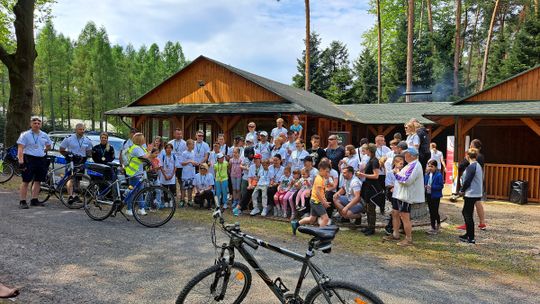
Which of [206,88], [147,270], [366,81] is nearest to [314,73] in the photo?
[366,81]

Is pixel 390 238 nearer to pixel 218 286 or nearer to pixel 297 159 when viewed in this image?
pixel 297 159

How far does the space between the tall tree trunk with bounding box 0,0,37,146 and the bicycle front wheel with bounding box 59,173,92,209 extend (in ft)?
19.8

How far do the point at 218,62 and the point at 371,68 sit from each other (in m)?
22.4

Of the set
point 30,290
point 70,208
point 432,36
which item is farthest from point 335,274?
point 432,36

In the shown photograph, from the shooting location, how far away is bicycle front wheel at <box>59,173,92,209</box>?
827 cm

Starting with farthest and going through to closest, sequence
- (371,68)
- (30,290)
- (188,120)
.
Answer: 1. (371,68)
2. (188,120)
3. (30,290)

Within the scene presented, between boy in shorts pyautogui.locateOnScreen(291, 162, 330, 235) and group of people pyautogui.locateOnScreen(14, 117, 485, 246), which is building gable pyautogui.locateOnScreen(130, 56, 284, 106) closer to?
group of people pyautogui.locateOnScreen(14, 117, 485, 246)

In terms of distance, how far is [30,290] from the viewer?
400 cm

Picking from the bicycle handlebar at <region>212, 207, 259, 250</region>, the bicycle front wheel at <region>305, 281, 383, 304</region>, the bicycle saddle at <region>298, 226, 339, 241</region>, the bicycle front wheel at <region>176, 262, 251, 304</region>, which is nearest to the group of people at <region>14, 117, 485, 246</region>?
the bicycle front wheel at <region>176, 262, 251, 304</region>

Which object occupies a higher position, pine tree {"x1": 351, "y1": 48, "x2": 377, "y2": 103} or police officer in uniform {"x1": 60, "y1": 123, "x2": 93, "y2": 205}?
pine tree {"x1": 351, "y1": 48, "x2": 377, "y2": 103}

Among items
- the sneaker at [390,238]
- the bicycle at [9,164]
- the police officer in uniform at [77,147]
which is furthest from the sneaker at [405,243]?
the bicycle at [9,164]

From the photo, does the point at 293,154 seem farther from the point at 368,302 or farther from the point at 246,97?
the point at 246,97

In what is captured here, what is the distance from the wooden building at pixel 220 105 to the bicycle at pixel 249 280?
12165mm

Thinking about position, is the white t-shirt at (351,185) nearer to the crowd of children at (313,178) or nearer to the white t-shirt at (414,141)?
the crowd of children at (313,178)
